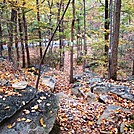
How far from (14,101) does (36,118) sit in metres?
0.64

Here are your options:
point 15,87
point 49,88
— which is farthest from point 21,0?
point 15,87

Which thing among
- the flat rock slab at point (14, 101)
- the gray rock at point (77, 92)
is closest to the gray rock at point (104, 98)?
the gray rock at point (77, 92)

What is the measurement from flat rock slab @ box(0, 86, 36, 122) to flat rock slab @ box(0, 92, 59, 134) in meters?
0.13

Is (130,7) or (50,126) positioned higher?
(130,7)

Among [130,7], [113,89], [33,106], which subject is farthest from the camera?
[130,7]

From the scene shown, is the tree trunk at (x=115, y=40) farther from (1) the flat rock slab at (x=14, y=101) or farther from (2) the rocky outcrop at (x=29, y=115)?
(1) the flat rock slab at (x=14, y=101)

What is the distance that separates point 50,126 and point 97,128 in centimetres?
145

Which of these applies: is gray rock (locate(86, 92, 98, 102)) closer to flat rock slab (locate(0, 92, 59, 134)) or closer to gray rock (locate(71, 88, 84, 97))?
gray rock (locate(71, 88, 84, 97))

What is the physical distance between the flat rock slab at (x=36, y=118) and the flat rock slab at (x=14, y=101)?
0.13 meters

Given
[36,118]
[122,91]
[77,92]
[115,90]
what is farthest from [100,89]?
[36,118]

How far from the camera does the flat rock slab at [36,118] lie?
11.7ft

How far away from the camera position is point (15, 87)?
4852 mm

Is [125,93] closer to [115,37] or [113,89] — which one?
[113,89]

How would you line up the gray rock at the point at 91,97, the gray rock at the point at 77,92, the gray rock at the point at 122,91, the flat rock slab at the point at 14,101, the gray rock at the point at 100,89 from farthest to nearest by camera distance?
the gray rock at the point at 77,92, the gray rock at the point at 100,89, the gray rock at the point at 91,97, the gray rock at the point at 122,91, the flat rock slab at the point at 14,101
